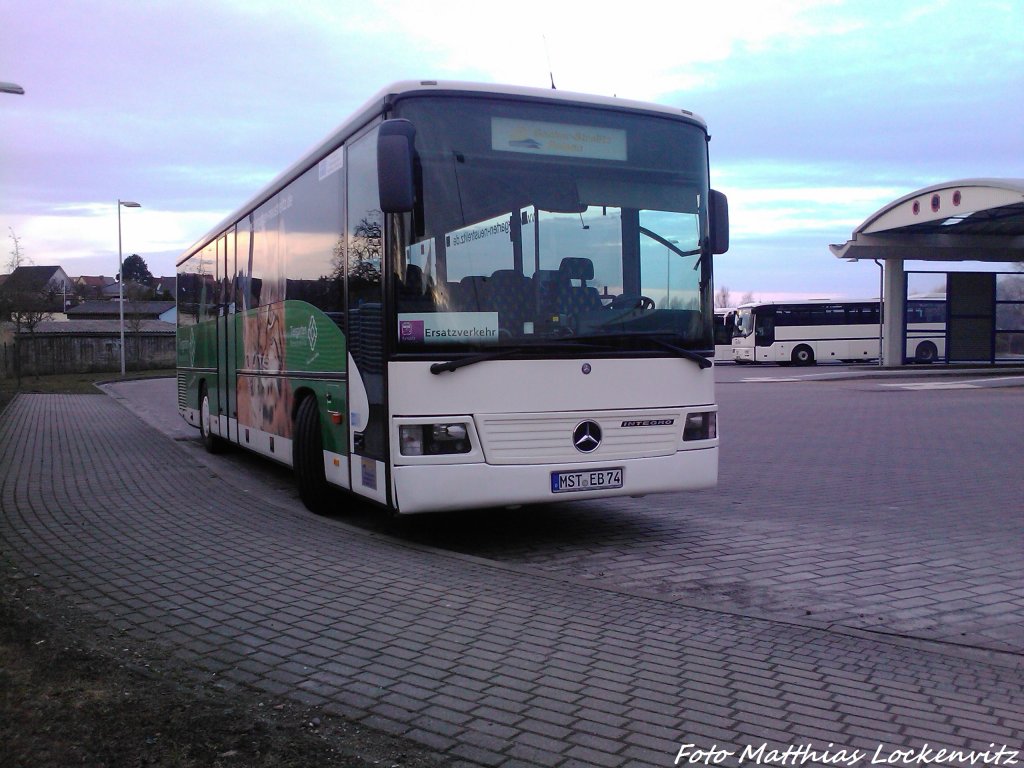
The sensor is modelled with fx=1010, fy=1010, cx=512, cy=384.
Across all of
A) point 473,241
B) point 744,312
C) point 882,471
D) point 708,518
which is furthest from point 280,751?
point 744,312

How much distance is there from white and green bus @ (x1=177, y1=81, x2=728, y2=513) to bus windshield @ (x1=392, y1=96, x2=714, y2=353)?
0.01 m

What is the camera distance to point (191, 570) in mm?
7129

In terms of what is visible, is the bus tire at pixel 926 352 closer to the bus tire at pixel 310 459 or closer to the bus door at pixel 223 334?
the bus door at pixel 223 334

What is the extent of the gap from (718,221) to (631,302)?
1.10 metres

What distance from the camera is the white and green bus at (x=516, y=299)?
727 centimetres

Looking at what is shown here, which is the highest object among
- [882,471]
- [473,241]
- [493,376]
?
[473,241]

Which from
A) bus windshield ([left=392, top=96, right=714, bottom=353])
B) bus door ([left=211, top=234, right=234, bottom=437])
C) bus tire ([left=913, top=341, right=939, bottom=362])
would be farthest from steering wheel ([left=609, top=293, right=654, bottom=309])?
bus tire ([left=913, top=341, right=939, bottom=362])

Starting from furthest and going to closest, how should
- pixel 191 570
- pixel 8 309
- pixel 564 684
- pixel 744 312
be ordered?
pixel 744 312
pixel 8 309
pixel 191 570
pixel 564 684

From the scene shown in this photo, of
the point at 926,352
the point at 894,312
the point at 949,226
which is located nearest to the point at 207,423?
the point at 949,226

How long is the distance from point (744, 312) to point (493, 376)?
155 ft

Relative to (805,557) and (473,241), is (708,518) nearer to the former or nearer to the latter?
(805,557)

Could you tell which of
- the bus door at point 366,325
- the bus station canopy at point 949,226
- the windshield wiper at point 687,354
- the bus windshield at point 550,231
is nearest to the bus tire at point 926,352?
the bus station canopy at point 949,226

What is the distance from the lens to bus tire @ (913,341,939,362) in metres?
40.5

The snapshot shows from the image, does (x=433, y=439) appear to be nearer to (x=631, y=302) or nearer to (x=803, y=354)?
(x=631, y=302)
